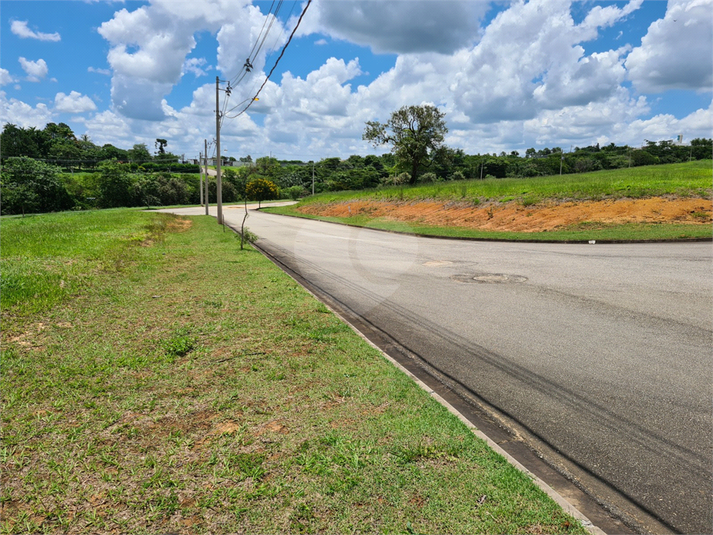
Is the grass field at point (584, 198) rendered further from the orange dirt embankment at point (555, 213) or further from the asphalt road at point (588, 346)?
the asphalt road at point (588, 346)

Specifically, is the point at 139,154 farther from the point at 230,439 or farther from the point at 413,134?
the point at 230,439

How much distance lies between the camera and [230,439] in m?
3.13

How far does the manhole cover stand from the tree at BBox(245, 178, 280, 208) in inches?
2304

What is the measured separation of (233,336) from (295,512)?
333 centimetres

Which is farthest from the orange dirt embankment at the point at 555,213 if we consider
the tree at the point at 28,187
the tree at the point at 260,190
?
the tree at the point at 28,187

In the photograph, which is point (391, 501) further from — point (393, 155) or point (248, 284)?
point (393, 155)

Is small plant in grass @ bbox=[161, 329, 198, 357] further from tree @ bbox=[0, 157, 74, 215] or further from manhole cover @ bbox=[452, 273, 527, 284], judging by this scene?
tree @ bbox=[0, 157, 74, 215]

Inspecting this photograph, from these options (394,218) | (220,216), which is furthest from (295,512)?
(394,218)

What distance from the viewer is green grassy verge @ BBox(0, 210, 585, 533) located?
94.3 inches

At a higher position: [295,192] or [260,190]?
[295,192]

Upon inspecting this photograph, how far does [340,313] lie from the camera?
7.12 metres

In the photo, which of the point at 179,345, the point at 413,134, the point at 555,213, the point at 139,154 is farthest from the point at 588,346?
the point at 139,154

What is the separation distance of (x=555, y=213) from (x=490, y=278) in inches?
560

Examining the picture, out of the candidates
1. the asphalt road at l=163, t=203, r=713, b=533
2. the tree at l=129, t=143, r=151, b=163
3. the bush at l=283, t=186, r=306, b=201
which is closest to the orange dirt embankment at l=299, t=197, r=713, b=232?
the asphalt road at l=163, t=203, r=713, b=533
